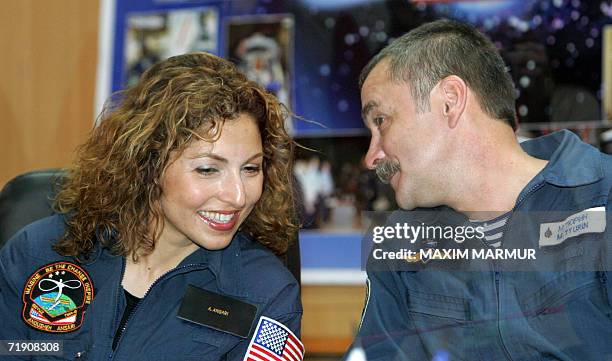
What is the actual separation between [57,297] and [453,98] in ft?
3.47

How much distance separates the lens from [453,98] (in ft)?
5.86

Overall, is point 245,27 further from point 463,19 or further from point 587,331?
point 587,331

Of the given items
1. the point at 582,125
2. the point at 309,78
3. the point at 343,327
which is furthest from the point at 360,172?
the point at 582,125

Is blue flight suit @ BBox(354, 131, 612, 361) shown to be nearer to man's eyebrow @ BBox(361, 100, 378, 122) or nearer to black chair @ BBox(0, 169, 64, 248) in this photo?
man's eyebrow @ BBox(361, 100, 378, 122)

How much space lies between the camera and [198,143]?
5.82 ft

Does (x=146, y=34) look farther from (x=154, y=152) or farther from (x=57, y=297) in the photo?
(x=57, y=297)

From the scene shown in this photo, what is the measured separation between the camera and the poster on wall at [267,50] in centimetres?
306

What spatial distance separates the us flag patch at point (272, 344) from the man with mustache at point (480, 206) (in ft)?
0.51

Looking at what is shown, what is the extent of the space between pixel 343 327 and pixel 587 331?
1.66 m

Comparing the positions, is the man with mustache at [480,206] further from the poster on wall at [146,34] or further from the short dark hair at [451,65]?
the poster on wall at [146,34]

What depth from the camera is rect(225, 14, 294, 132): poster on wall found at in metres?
3.06

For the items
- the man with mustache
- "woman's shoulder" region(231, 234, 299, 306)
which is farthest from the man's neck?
"woman's shoulder" region(231, 234, 299, 306)

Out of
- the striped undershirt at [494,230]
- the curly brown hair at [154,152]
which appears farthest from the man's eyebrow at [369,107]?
the striped undershirt at [494,230]

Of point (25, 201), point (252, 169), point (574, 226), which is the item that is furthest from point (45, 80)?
point (574, 226)
